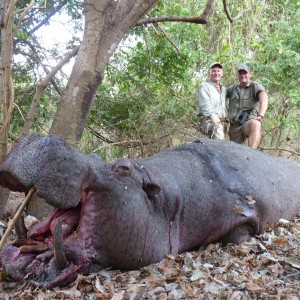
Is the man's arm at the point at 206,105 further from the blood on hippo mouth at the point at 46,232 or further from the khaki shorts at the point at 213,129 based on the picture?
the blood on hippo mouth at the point at 46,232

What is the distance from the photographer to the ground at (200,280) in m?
2.40

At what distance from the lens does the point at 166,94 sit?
858cm

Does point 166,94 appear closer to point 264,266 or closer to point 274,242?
point 274,242

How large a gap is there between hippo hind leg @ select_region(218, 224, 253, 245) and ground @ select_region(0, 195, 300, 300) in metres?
0.16

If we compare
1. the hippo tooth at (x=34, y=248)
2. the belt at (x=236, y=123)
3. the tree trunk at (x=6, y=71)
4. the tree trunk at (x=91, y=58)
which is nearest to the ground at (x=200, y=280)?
the hippo tooth at (x=34, y=248)

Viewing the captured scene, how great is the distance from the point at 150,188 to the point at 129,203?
0.86ft

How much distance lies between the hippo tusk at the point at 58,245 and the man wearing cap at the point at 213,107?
13.2 feet

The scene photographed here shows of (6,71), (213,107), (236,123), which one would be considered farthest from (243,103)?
(6,71)

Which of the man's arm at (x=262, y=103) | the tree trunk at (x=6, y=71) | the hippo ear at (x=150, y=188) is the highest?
the man's arm at (x=262, y=103)

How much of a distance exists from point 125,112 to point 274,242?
3.97 m

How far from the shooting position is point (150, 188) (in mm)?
2951

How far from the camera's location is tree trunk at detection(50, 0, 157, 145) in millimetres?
3793

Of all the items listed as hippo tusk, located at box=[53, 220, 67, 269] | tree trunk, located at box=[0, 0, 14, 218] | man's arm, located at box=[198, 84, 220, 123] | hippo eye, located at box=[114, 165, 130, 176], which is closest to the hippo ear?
hippo eye, located at box=[114, 165, 130, 176]

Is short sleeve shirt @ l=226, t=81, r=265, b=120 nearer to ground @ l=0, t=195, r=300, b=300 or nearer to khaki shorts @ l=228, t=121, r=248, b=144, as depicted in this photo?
khaki shorts @ l=228, t=121, r=248, b=144
